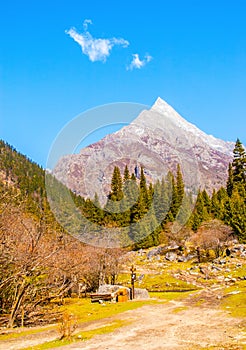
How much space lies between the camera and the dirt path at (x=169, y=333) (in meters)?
12.0

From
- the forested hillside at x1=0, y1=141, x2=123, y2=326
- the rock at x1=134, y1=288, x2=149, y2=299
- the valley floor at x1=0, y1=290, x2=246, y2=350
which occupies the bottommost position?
the valley floor at x1=0, y1=290, x2=246, y2=350

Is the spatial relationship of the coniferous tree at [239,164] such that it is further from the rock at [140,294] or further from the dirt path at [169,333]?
the dirt path at [169,333]

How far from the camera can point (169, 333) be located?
14.4 m

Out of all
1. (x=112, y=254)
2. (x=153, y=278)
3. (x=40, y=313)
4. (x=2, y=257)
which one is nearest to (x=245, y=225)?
(x=153, y=278)

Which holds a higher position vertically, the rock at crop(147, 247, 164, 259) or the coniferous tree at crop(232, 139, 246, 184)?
the coniferous tree at crop(232, 139, 246, 184)

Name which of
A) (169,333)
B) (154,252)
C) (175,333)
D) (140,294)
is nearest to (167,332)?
(169,333)

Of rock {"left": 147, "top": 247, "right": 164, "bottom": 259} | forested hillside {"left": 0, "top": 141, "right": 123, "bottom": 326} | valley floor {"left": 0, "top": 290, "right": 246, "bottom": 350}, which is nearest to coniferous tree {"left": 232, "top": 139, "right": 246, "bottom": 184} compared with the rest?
rock {"left": 147, "top": 247, "right": 164, "bottom": 259}

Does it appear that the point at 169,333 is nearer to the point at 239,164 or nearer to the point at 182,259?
the point at 182,259

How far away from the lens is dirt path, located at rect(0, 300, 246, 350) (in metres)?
12.0

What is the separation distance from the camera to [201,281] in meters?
Result: 40.1

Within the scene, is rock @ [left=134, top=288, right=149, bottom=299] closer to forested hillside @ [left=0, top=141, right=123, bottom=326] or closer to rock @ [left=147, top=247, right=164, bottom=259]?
forested hillside @ [left=0, top=141, right=123, bottom=326]

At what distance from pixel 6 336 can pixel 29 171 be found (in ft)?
528

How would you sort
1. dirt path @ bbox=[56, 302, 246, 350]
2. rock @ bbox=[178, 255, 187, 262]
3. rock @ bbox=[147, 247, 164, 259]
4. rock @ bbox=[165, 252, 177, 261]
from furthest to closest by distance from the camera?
1. rock @ bbox=[147, 247, 164, 259]
2. rock @ bbox=[165, 252, 177, 261]
3. rock @ bbox=[178, 255, 187, 262]
4. dirt path @ bbox=[56, 302, 246, 350]

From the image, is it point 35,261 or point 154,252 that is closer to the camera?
point 35,261
